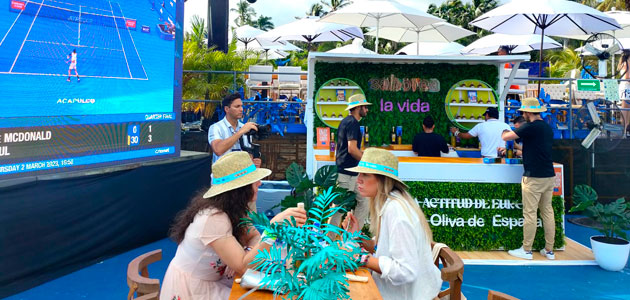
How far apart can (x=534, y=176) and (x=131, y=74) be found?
14.4ft

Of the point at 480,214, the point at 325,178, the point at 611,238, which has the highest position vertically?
the point at 325,178

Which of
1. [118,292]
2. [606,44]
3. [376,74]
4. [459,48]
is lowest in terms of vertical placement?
[118,292]

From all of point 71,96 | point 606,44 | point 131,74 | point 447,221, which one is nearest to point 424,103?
point 447,221

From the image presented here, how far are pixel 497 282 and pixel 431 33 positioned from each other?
8.93m

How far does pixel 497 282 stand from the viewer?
5.03m

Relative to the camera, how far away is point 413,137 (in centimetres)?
788

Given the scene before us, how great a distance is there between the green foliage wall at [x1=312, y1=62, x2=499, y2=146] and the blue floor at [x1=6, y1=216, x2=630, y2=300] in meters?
2.90

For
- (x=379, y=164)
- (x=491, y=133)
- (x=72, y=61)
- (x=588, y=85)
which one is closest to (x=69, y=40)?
(x=72, y=61)

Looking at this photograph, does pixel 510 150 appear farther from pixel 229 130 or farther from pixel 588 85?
pixel 229 130

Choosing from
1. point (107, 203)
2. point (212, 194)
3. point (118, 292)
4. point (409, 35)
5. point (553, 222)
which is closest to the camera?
point (212, 194)

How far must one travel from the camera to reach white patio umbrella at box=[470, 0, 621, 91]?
793cm

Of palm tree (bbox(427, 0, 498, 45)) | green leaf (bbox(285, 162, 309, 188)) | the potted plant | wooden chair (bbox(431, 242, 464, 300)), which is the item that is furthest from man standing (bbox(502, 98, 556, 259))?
palm tree (bbox(427, 0, 498, 45))

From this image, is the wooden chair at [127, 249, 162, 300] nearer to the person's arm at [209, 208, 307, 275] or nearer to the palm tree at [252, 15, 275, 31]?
the person's arm at [209, 208, 307, 275]

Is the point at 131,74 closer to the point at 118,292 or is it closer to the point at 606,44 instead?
the point at 118,292
